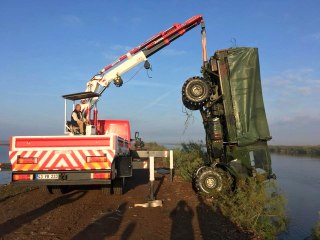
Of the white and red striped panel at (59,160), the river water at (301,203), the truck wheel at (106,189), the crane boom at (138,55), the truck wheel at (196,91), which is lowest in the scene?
the river water at (301,203)

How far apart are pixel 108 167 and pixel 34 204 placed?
2.13 meters

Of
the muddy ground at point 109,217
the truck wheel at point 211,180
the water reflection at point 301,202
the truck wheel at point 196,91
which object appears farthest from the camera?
the truck wheel at point 196,91

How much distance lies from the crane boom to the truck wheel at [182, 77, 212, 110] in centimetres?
471

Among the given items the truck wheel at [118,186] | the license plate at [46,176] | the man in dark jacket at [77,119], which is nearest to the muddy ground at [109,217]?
the truck wheel at [118,186]

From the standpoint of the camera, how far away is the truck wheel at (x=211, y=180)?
33.4 ft

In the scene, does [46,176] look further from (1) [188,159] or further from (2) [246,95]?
(1) [188,159]

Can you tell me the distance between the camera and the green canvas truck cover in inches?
428

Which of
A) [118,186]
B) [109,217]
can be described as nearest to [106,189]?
[118,186]

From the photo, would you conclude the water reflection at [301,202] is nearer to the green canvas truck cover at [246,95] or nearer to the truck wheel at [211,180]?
the truck wheel at [211,180]

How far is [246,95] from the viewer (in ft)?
36.0

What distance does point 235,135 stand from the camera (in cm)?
1085

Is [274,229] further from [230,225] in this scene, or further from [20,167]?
[20,167]

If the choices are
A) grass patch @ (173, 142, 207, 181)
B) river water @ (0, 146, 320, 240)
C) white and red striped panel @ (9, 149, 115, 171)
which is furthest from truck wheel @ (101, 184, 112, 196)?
river water @ (0, 146, 320, 240)

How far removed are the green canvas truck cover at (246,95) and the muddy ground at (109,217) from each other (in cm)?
242
